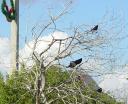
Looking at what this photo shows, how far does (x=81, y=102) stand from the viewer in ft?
57.6

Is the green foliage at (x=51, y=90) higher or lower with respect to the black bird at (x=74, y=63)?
lower

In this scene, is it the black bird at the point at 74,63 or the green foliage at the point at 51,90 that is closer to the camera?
the black bird at the point at 74,63

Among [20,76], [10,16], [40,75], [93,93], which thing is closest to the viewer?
[40,75]

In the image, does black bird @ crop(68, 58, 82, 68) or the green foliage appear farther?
the green foliage

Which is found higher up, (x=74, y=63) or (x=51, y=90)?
(x=74, y=63)

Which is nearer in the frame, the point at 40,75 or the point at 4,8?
the point at 40,75

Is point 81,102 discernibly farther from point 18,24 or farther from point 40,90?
point 18,24

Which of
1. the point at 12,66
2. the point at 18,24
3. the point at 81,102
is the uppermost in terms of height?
the point at 18,24

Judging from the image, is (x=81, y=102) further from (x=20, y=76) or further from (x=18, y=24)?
(x=18, y=24)

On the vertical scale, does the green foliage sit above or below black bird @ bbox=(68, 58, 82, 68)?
below

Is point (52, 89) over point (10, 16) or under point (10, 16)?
under

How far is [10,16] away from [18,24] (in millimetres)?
530

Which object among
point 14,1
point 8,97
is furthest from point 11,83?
point 14,1

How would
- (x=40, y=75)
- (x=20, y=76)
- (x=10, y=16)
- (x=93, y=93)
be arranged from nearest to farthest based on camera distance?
(x=40, y=75) → (x=20, y=76) → (x=93, y=93) → (x=10, y=16)
